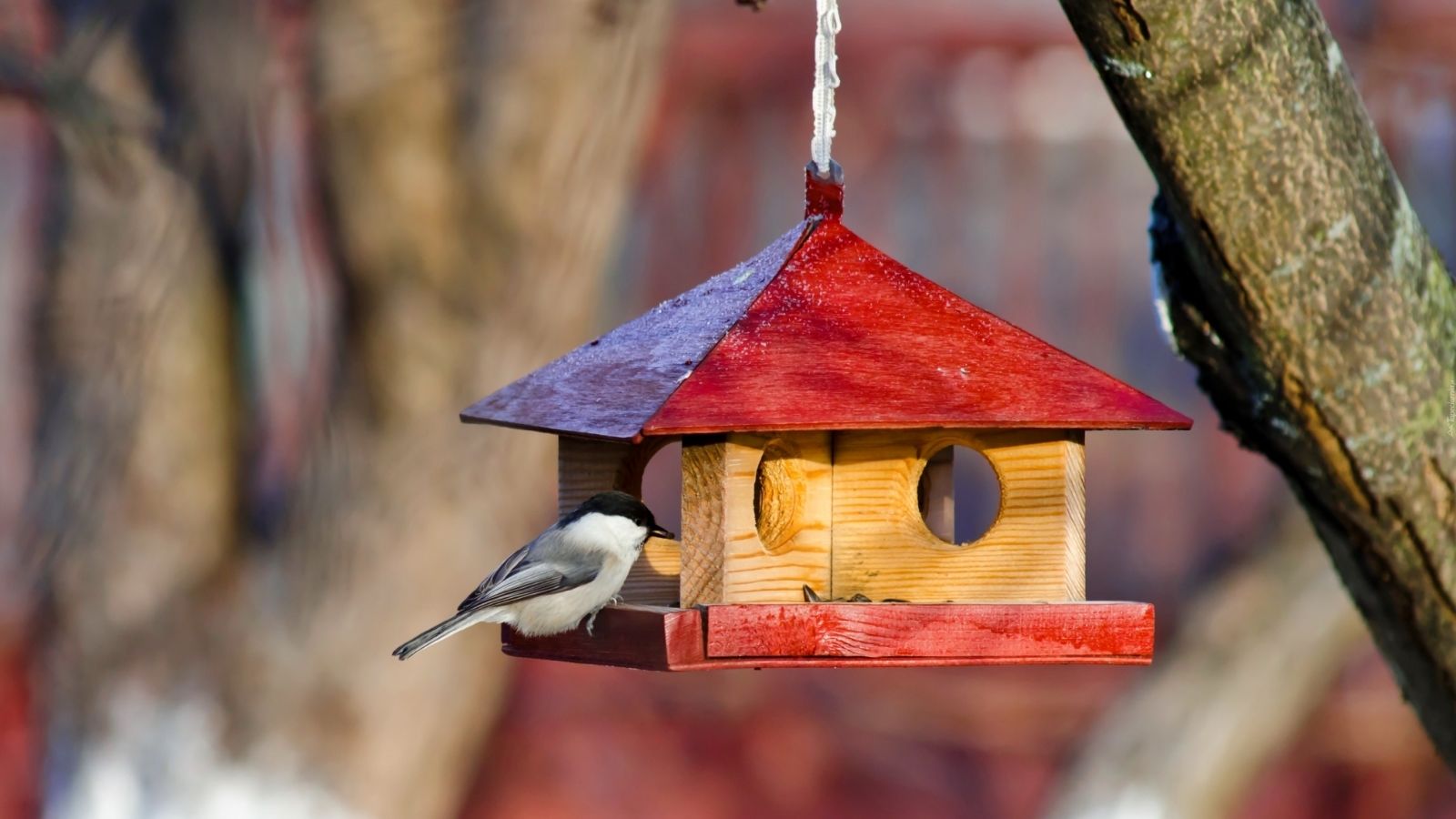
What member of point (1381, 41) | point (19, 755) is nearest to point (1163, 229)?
point (1381, 41)

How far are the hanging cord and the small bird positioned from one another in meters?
0.66

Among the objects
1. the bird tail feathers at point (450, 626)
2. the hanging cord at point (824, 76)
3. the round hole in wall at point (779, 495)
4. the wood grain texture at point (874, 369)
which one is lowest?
the bird tail feathers at point (450, 626)

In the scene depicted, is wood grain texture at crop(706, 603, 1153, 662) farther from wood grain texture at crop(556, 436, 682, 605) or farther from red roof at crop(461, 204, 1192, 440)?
wood grain texture at crop(556, 436, 682, 605)

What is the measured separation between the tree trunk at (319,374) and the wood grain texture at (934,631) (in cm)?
277

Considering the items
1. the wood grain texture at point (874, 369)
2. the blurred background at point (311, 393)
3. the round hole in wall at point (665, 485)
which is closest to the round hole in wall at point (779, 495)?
the wood grain texture at point (874, 369)

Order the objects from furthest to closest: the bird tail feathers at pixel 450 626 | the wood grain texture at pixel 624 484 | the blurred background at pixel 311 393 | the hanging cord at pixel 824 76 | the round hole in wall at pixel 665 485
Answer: the round hole in wall at pixel 665 485
the blurred background at pixel 311 393
the wood grain texture at pixel 624 484
the bird tail feathers at pixel 450 626
the hanging cord at pixel 824 76

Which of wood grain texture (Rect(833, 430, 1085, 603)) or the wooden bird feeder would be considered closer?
the wooden bird feeder

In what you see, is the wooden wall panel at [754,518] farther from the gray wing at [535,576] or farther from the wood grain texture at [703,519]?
the gray wing at [535,576]

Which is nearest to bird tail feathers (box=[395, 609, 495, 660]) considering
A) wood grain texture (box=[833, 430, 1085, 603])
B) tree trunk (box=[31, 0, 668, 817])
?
wood grain texture (box=[833, 430, 1085, 603])

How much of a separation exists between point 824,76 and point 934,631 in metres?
0.88

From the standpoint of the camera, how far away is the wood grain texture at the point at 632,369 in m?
2.50

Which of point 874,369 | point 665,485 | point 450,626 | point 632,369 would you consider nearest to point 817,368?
point 874,369

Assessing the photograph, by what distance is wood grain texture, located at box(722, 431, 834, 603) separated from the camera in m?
2.62

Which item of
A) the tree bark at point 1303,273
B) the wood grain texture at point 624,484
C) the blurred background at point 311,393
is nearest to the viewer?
the tree bark at point 1303,273
